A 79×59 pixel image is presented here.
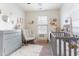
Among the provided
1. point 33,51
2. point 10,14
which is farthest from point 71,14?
point 10,14

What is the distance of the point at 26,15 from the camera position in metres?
2.86

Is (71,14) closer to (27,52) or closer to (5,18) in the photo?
(27,52)

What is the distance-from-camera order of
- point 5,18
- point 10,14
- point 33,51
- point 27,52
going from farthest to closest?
point 10,14 < point 5,18 < point 33,51 < point 27,52

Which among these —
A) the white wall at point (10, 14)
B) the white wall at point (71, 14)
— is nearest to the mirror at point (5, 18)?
the white wall at point (10, 14)

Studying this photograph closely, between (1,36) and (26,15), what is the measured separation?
2.61ft

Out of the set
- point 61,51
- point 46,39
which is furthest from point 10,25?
point 61,51

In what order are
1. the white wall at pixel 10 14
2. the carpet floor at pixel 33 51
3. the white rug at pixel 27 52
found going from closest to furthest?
the white rug at pixel 27 52 → the carpet floor at pixel 33 51 → the white wall at pixel 10 14

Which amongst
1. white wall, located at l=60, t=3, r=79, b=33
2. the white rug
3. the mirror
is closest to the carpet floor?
the white rug

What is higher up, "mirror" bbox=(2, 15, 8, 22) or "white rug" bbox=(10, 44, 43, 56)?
"mirror" bbox=(2, 15, 8, 22)

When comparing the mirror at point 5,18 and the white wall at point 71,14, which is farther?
the mirror at point 5,18

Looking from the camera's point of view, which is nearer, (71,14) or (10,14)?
(71,14)

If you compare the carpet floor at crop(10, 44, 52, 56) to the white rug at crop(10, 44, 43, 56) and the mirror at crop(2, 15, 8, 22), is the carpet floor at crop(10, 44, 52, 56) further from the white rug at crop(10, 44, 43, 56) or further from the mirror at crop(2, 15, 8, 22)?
the mirror at crop(2, 15, 8, 22)

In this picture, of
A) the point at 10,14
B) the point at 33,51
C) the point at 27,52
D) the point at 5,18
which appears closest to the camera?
the point at 27,52

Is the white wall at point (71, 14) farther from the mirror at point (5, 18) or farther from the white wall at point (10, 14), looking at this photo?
the mirror at point (5, 18)
